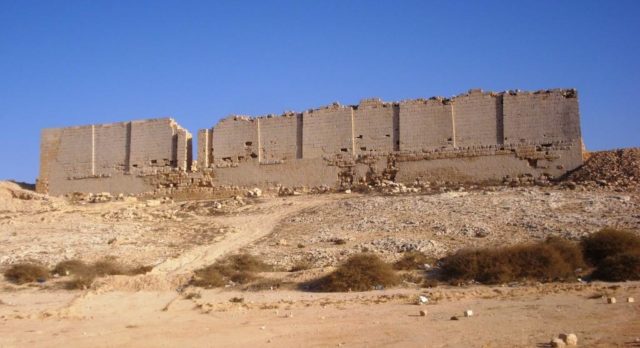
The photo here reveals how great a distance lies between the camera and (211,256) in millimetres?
14992

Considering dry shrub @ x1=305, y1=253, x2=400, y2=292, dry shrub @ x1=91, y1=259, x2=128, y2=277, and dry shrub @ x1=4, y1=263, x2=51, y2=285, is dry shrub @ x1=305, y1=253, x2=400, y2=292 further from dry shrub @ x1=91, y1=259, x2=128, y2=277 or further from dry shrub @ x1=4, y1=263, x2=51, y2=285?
dry shrub @ x1=4, y1=263, x2=51, y2=285

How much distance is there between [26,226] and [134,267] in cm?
651

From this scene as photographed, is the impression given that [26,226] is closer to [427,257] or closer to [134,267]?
[134,267]

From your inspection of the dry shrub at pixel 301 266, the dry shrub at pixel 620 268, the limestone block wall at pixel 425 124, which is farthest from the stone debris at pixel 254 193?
the dry shrub at pixel 620 268

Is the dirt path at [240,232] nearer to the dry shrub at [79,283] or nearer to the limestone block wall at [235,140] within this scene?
the dry shrub at [79,283]

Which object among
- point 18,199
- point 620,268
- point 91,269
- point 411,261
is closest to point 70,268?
point 91,269

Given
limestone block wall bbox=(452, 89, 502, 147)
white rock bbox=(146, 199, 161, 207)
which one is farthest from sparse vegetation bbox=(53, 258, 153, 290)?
limestone block wall bbox=(452, 89, 502, 147)

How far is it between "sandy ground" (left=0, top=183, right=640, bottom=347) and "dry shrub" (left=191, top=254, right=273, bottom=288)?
1.13 feet

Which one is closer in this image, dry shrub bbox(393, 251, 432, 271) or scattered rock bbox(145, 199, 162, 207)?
dry shrub bbox(393, 251, 432, 271)

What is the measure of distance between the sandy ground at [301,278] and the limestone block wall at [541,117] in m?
2.85

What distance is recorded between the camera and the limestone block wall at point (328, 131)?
925 inches

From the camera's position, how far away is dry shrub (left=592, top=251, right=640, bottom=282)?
35.5ft

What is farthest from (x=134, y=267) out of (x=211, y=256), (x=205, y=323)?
(x=205, y=323)

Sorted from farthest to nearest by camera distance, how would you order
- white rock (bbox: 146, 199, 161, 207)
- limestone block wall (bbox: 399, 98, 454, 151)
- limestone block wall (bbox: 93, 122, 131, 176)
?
1. limestone block wall (bbox: 93, 122, 131, 176)
2. white rock (bbox: 146, 199, 161, 207)
3. limestone block wall (bbox: 399, 98, 454, 151)
